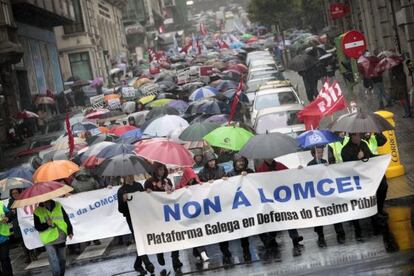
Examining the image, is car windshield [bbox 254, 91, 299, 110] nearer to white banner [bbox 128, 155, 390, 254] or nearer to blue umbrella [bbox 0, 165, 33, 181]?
blue umbrella [bbox 0, 165, 33, 181]

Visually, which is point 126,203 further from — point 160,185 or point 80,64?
point 80,64

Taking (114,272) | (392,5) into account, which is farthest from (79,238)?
(392,5)

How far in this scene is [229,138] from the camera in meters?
13.9

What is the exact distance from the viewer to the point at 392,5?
27938 mm

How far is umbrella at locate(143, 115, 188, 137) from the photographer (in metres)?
19.1

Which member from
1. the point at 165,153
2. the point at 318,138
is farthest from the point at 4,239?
the point at 318,138

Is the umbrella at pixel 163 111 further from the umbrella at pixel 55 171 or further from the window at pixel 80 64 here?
the window at pixel 80 64

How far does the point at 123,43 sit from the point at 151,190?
78980 millimetres

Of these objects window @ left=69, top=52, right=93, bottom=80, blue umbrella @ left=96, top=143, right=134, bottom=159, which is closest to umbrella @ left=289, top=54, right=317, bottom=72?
blue umbrella @ left=96, top=143, right=134, bottom=159

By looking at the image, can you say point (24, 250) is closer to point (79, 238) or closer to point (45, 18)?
point (79, 238)

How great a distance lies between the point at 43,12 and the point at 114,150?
1296 inches

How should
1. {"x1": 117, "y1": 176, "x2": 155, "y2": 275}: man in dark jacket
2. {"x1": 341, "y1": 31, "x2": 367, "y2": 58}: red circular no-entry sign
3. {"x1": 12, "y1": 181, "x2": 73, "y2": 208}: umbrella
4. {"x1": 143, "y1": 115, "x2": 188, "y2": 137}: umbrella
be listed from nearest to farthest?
{"x1": 12, "y1": 181, "x2": 73, "y2": 208}: umbrella → {"x1": 117, "y1": 176, "x2": 155, "y2": 275}: man in dark jacket → {"x1": 143, "y1": 115, "x2": 188, "y2": 137}: umbrella → {"x1": 341, "y1": 31, "x2": 367, "y2": 58}: red circular no-entry sign

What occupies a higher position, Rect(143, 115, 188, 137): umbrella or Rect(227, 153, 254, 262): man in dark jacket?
Rect(143, 115, 188, 137): umbrella

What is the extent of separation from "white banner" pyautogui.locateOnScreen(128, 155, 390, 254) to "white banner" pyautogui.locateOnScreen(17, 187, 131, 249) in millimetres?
2988
